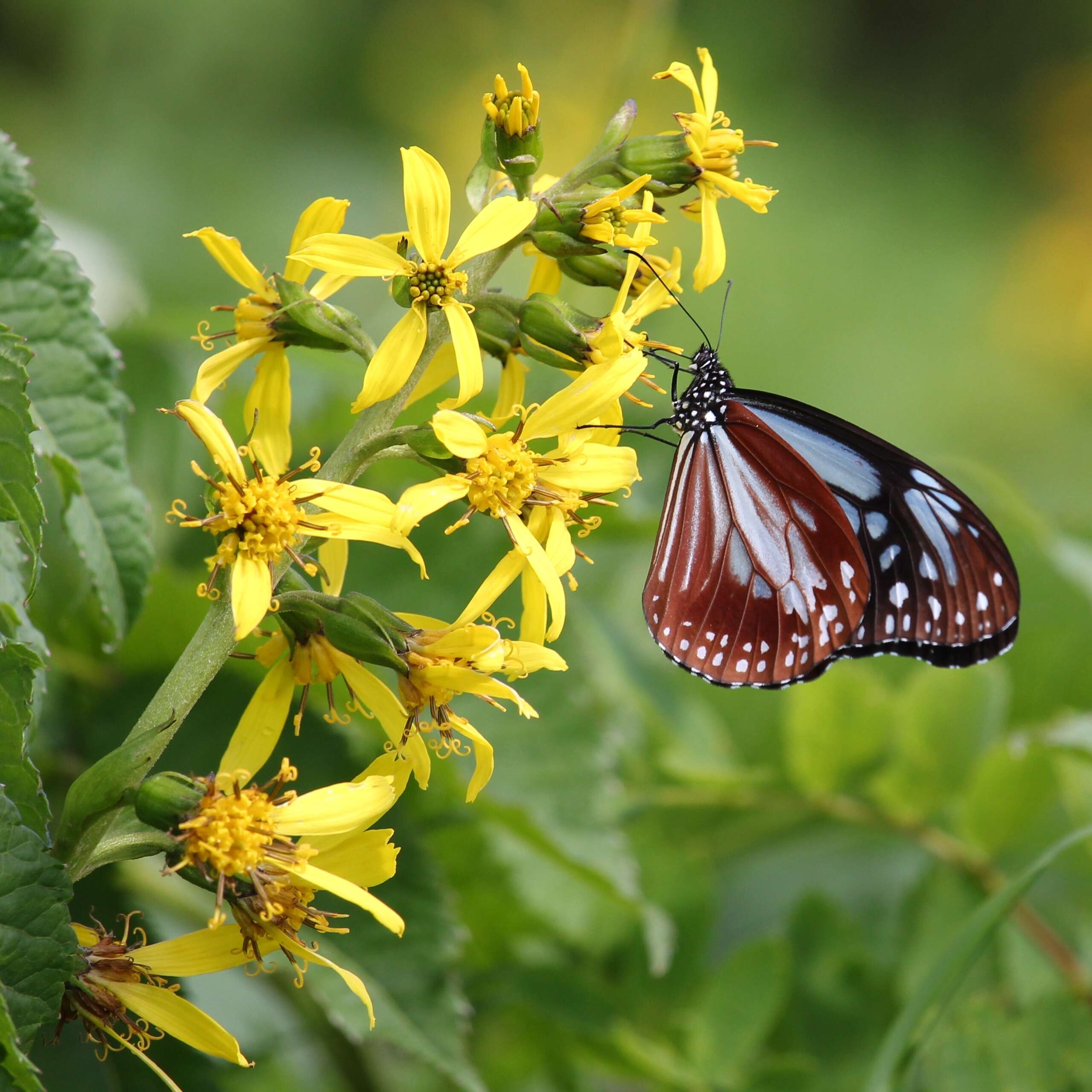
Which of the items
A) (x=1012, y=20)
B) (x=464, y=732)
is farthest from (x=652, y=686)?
(x=1012, y=20)

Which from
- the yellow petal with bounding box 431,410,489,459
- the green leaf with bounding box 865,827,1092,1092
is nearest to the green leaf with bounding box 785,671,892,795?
the green leaf with bounding box 865,827,1092,1092

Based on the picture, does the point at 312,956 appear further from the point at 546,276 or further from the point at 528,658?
the point at 546,276

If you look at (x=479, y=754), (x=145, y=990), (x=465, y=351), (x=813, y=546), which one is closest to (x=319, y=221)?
(x=465, y=351)

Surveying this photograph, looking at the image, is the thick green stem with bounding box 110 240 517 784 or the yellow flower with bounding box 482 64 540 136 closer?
the thick green stem with bounding box 110 240 517 784

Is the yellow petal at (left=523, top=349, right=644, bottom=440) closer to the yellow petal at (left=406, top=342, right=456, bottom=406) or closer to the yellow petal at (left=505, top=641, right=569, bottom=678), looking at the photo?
the yellow petal at (left=406, top=342, right=456, bottom=406)

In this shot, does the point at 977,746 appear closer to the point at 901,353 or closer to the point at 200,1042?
the point at 200,1042
